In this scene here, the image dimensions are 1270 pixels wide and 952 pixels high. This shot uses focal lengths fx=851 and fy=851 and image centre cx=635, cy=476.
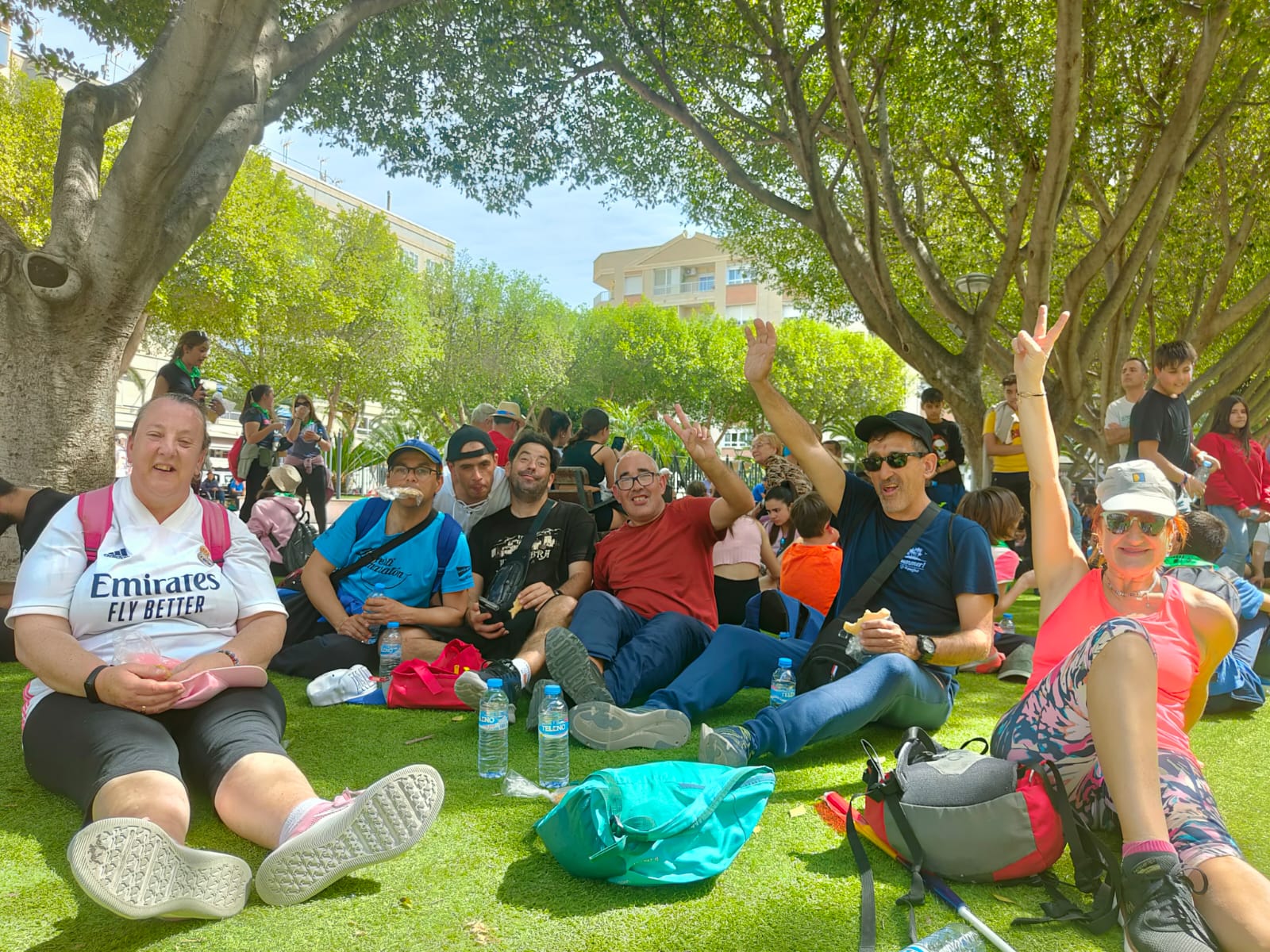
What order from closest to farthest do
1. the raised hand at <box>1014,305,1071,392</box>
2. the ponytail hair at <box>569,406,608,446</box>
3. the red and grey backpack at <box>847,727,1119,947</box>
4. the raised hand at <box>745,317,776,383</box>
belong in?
the red and grey backpack at <box>847,727,1119,947</box>
the raised hand at <box>1014,305,1071,392</box>
the raised hand at <box>745,317,776,383</box>
the ponytail hair at <box>569,406,608,446</box>

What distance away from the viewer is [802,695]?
11.1 feet

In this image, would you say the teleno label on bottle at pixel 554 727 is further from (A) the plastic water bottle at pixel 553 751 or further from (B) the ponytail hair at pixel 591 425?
(B) the ponytail hair at pixel 591 425

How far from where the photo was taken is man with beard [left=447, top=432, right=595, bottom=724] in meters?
4.91

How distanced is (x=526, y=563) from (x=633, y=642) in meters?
1.02

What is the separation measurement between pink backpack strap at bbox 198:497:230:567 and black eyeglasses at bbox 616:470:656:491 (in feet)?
7.51

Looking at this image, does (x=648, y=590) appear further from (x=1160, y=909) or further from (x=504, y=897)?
(x=1160, y=909)

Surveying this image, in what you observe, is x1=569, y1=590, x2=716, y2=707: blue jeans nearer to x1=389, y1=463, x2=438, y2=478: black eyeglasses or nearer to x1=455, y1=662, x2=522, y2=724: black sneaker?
x1=455, y1=662, x2=522, y2=724: black sneaker

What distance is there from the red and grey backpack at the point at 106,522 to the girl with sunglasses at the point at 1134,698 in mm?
2929

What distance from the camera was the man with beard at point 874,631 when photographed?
3.43 m

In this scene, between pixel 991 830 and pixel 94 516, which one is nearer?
pixel 991 830

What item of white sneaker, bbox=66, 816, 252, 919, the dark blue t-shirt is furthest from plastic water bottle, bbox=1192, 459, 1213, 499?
white sneaker, bbox=66, 816, 252, 919

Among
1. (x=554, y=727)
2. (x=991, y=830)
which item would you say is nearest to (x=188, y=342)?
(x=554, y=727)

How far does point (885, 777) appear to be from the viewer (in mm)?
2766

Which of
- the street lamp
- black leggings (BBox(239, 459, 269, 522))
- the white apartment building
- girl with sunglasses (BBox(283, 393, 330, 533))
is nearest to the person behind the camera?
black leggings (BBox(239, 459, 269, 522))
